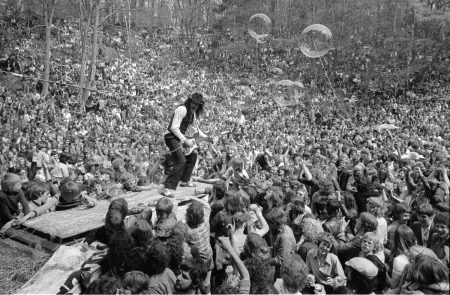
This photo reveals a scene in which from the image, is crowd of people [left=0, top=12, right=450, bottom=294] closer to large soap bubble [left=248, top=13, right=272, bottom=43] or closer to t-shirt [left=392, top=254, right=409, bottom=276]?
t-shirt [left=392, top=254, right=409, bottom=276]

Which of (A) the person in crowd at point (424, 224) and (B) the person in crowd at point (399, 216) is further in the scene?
(B) the person in crowd at point (399, 216)

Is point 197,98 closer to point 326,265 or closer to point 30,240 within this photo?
point 30,240

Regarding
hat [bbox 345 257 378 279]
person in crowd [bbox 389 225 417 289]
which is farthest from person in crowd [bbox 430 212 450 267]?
hat [bbox 345 257 378 279]

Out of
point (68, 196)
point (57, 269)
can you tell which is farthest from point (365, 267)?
point (68, 196)

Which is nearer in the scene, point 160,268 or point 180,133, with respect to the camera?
point 160,268

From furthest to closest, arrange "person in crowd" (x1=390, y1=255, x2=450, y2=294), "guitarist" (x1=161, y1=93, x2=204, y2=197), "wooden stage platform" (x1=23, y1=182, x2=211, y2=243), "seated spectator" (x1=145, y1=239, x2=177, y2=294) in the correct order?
"guitarist" (x1=161, y1=93, x2=204, y2=197) → "wooden stage platform" (x1=23, y1=182, x2=211, y2=243) → "seated spectator" (x1=145, y1=239, x2=177, y2=294) → "person in crowd" (x1=390, y1=255, x2=450, y2=294)

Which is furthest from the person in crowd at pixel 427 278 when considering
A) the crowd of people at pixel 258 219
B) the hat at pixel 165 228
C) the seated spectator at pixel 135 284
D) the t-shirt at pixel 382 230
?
the hat at pixel 165 228

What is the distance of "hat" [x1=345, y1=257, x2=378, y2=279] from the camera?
10.7 ft

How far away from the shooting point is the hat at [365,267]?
10.7ft

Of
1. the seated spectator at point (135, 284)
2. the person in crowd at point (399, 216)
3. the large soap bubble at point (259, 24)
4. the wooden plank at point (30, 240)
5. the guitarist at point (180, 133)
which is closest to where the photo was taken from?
the seated spectator at point (135, 284)

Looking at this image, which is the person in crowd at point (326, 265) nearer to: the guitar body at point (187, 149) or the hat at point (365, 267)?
the hat at point (365, 267)

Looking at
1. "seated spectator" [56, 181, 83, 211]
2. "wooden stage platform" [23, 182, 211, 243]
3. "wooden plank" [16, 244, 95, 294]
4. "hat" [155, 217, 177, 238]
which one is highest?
"hat" [155, 217, 177, 238]

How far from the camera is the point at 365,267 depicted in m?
3.28

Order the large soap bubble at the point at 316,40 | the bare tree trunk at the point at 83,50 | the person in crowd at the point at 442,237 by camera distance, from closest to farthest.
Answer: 1. the person in crowd at the point at 442,237
2. the large soap bubble at the point at 316,40
3. the bare tree trunk at the point at 83,50
